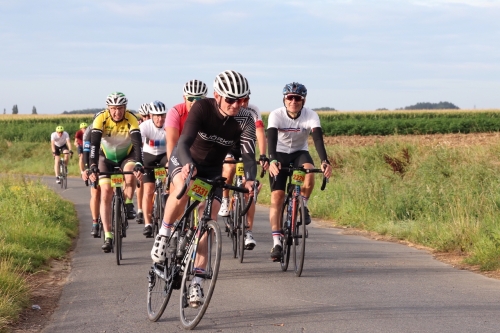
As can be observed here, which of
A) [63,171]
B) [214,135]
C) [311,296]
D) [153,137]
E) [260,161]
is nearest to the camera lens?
[214,135]

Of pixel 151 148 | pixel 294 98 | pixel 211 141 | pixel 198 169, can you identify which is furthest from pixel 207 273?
pixel 151 148

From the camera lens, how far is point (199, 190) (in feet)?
23.1

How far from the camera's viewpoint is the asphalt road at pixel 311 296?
713 centimetres

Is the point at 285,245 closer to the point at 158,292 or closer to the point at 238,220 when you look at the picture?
the point at 238,220

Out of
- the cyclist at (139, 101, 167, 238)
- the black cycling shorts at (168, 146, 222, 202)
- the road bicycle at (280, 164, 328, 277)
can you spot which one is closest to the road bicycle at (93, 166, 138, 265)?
the cyclist at (139, 101, 167, 238)

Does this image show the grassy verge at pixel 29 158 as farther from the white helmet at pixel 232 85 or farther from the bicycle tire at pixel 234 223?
the white helmet at pixel 232 85

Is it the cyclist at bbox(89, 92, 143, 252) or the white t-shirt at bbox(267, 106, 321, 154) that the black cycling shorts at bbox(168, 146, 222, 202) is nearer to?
the white t-shirt at bbox(267, 106, 321, 154)

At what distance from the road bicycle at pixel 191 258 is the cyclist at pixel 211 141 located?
56mm

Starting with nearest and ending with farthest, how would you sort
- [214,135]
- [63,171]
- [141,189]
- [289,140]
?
[214,135]
[289,140]
[141,189]
[63,171]

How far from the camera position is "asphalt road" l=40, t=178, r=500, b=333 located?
281 inches

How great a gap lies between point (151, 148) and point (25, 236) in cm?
242

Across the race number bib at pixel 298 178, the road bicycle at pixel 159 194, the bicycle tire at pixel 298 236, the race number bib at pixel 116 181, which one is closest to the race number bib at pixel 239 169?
the road bicycle at pixel 159 194

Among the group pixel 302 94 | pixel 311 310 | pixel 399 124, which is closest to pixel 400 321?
pixel 311 310

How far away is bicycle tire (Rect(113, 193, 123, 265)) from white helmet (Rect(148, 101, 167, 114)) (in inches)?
71.8
